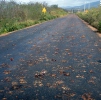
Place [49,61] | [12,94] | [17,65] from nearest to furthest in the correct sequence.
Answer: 1. [12,94]
2. [17,65]
3. [49,61]

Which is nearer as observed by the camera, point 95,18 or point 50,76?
point 50,76

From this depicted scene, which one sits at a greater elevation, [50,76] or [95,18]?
[50,76]

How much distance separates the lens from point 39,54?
38.8 ft

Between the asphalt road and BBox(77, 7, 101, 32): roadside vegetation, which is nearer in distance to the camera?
the asphalt road

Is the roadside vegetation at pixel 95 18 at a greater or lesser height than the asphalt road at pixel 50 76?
lesser

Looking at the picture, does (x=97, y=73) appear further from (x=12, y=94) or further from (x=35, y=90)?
(x=12, y=94)

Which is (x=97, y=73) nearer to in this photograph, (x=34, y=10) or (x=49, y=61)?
(x=49, y=61)

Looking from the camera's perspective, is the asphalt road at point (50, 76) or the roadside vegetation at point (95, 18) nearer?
the asphalt road at point (50, 76)

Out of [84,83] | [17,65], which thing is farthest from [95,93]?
[17,65]

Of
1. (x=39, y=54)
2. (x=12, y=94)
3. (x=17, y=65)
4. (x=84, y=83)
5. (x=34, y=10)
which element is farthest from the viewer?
(x=34, y=10)

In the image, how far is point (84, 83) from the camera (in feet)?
23.6

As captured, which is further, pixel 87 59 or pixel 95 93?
pixel 87 59

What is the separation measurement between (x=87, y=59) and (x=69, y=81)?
346 centimetres

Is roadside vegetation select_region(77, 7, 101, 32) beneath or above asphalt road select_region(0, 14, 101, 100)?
beneath
